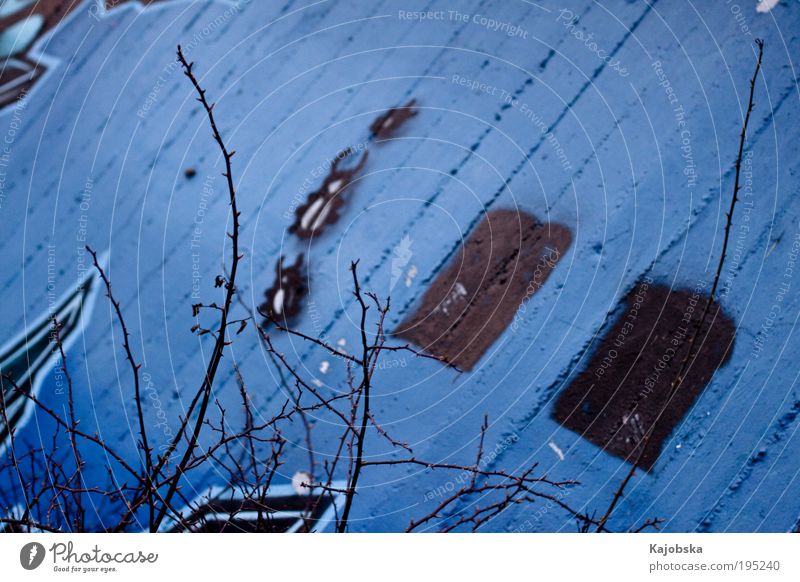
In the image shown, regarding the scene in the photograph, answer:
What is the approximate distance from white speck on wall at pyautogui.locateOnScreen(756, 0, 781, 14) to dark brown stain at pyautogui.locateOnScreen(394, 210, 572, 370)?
1.61 feet

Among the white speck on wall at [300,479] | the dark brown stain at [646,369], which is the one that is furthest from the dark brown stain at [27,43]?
the dark brown stain at [646,369]

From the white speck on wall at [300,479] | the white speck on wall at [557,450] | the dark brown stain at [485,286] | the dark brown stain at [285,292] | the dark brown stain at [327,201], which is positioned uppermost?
the dark brown stain at [327,201]

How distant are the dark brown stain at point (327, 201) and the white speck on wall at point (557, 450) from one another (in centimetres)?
55

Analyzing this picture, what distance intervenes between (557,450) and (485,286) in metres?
0.31

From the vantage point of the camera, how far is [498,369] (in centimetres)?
120

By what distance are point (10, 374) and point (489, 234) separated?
0.90m

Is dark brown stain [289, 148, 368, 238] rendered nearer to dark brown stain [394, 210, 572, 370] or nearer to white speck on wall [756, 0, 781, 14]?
dark brown stain [394, 210, 572, 370]

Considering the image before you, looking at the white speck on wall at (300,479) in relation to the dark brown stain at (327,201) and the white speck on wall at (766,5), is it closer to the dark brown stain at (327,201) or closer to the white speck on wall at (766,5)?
the dark brown stain at (327,201)

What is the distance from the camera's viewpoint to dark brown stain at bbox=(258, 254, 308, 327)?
124 centimetres

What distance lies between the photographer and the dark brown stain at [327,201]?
1.23 m

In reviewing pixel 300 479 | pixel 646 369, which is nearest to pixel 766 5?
pixel 646 369
